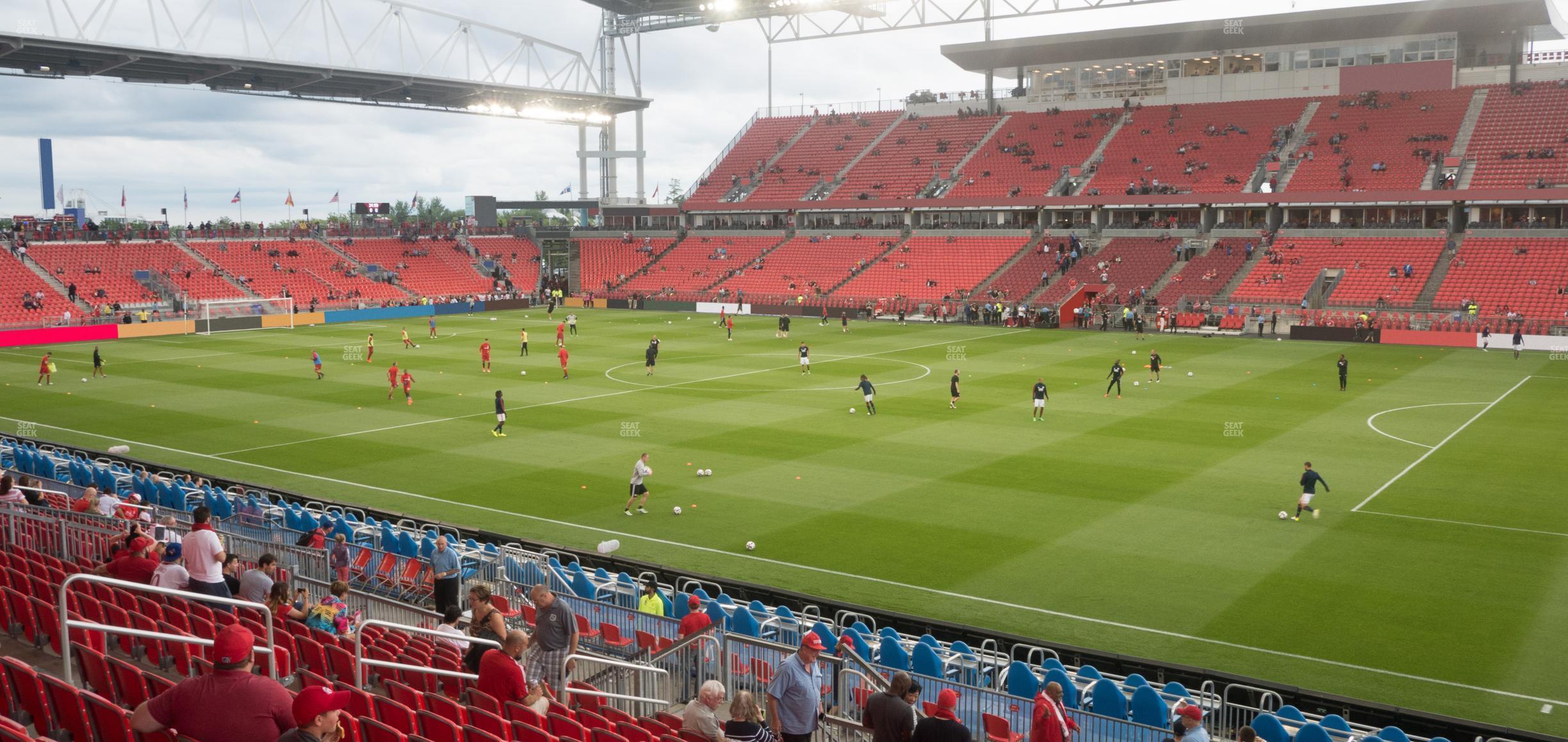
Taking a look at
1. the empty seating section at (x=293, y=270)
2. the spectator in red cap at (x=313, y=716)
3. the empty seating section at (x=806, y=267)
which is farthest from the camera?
the empty seating section at (x=806, y=267)

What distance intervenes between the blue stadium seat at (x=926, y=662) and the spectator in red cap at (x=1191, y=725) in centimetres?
361

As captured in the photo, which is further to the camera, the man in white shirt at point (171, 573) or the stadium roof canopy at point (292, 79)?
the stadium roof canopy at point (292, 79)

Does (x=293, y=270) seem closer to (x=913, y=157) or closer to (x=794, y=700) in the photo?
(x=913, y=157)

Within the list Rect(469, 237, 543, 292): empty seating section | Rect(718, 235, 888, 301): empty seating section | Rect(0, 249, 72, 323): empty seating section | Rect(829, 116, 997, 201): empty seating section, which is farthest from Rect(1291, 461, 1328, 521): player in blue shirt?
Rect(469, 237, 543, 292): empty seating section

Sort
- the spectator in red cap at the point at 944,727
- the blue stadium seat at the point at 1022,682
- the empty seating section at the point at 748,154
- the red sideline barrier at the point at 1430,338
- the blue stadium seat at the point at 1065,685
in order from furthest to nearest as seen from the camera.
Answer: the empty seating section at the point at 748,154 → the red sideline barrier at the point at 1430,338 → the blue stadium seat at the point at 1022,682 → the blue stadium seat at the point at 1065,685 → the spectator in red cap at the point at 944,727

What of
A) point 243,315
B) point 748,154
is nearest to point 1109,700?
point 243,315

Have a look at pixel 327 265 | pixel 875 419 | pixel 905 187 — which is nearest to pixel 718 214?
pixel 905 187

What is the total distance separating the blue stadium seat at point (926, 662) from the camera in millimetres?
13297

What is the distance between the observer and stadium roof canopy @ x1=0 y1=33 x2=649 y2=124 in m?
60.5

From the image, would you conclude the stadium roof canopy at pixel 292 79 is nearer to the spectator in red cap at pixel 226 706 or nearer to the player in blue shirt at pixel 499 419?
the player in blue shirt at pixel 499 419

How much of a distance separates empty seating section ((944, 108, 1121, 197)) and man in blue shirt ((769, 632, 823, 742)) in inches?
2749

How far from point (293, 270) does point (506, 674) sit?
2985 inches

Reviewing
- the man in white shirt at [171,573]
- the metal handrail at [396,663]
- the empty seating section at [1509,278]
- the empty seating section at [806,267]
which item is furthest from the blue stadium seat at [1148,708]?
the empty seating section at [806,267]

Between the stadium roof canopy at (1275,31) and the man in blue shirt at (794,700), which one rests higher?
the stadium roof canopy at (1275,31)
